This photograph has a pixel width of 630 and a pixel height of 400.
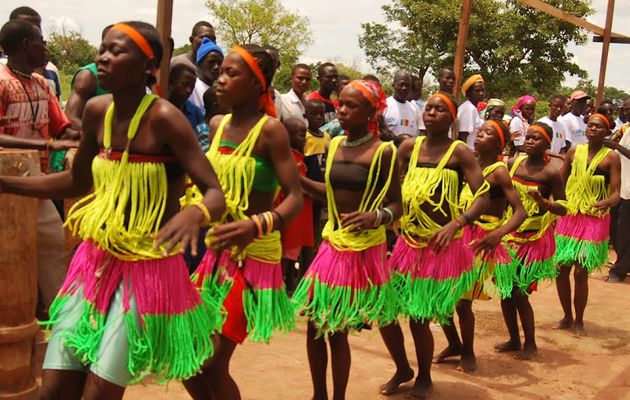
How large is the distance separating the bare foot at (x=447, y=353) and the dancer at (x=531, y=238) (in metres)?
0.56

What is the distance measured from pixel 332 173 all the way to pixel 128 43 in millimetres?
1818

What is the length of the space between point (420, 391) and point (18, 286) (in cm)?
253

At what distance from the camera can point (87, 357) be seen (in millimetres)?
2799

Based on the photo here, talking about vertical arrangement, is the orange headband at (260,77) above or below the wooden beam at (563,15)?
below

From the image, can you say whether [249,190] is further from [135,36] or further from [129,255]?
[135,36]

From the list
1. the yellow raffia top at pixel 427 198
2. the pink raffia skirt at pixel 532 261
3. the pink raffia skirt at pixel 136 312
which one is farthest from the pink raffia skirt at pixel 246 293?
the pink raffia skirt at pixel 532 261

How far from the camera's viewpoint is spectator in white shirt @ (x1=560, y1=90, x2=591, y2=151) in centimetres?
1162

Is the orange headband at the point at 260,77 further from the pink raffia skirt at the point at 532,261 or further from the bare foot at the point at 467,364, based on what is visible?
the pink raffia skirt at the point at 532,261

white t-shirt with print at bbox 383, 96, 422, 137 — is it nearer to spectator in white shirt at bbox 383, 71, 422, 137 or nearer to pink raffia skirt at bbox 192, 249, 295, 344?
spectator in white shirt at bbox 383, 71, 422, 137

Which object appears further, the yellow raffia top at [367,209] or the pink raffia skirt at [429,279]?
the pink raffia skirt at [429,279]

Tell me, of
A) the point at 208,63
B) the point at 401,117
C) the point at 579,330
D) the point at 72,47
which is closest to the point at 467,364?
the point at 579,330

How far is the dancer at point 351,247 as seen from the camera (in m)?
4.22

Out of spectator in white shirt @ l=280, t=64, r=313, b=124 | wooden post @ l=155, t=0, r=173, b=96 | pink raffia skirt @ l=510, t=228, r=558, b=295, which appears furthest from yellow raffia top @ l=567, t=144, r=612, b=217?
wooden post @ l=155, t=0, r=173, b=96

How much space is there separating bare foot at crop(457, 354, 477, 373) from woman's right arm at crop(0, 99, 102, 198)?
3304mm
